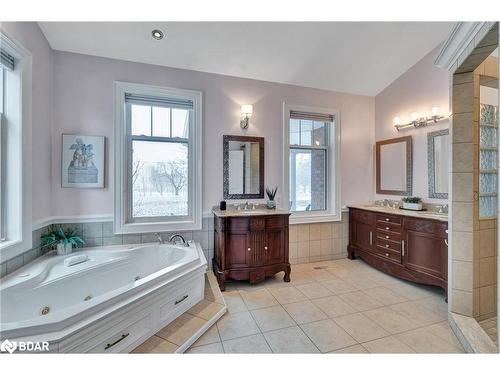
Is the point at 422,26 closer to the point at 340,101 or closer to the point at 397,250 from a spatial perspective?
the point at 340,101

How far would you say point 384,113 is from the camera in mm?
3725

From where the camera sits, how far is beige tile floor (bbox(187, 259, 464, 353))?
1.76 m

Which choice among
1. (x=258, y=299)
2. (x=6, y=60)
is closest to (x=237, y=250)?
(x=258, y=299)

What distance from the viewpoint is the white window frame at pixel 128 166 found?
2715mm

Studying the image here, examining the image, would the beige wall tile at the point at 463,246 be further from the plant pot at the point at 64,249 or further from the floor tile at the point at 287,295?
the plant pot at the point at 64,249

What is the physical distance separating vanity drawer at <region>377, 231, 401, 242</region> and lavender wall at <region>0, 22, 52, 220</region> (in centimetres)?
395

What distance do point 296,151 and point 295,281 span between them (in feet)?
6.10

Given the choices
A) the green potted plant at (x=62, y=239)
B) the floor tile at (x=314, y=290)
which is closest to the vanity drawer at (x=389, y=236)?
the floor tile at (x=314, y=290)

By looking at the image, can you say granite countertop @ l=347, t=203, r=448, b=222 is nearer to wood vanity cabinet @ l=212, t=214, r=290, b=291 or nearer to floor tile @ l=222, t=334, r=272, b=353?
wood vanity cabinet @ l=212, t=214, r=290, b=291

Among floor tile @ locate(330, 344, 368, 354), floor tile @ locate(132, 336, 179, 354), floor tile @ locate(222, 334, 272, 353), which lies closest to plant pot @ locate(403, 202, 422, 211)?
floor tile @ locate(330, 344, 368, 354)

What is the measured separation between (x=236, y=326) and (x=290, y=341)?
1.54 feet

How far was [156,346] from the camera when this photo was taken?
5.44ft

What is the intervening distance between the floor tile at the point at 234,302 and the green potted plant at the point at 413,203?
8.19ft

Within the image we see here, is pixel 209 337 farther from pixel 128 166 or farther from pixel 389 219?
pixel 389 219
